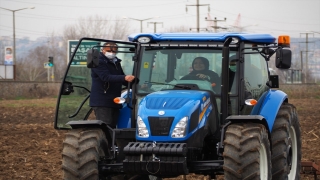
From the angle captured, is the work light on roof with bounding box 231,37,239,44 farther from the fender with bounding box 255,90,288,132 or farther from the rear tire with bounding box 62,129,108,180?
the rear tire with bounding box 62,129,108,180

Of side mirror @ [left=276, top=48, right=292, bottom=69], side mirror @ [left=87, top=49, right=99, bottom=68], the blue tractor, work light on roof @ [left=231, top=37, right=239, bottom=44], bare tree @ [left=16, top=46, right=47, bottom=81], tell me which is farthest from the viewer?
bare tree @ [left=16, top=46, right=47, bottom=81]

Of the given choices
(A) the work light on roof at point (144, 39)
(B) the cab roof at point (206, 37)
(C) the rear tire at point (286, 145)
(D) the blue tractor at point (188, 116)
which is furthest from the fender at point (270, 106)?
(A) the work light on roof at point (144, 39)

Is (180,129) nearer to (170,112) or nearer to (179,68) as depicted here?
(170,112)

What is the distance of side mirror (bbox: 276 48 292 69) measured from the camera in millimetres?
8938

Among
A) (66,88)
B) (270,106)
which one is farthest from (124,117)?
(270,106)

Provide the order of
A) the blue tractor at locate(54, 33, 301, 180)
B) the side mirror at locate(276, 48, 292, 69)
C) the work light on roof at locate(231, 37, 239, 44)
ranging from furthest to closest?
the work light on roof at locate(231, 37, 239, 44) → the side mirror at locate(276, 48, 292, 69) → the blue tractor at locate(54, 33, 301, 180)

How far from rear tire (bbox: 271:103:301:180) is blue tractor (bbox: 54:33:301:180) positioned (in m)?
0.01

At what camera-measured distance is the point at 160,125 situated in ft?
27.4

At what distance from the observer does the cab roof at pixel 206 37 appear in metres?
9.25

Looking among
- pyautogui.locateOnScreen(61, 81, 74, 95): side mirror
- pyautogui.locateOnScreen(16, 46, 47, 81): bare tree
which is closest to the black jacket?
pyautogui.locateOnScreen(61, 81, 74, 95): side mirror

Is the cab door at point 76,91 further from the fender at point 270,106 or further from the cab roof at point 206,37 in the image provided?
the fender at point 270,106

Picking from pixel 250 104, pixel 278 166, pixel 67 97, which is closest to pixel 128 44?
pixel 67 97

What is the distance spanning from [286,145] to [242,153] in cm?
144

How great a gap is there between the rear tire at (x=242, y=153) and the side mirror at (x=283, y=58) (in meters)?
1.15
